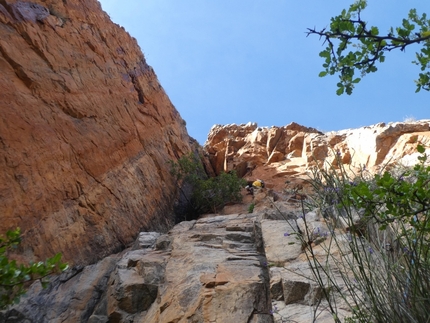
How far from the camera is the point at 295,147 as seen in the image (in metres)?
23.4

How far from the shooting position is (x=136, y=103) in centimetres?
1553

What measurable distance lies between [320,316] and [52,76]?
1043 centimetres

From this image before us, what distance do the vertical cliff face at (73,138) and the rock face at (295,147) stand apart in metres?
7.46

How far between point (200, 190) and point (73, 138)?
270 inches

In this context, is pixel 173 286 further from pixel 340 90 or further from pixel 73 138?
pixel 73 138

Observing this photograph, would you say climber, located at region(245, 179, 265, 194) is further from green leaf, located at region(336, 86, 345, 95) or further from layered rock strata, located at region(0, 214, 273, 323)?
green leaf, located at region(336, 86, 345, 95)

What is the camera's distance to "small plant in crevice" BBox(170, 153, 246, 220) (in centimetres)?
1631

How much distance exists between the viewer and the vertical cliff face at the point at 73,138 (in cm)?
912

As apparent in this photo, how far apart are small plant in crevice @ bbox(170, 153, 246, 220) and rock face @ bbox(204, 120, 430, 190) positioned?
2872 millimetres

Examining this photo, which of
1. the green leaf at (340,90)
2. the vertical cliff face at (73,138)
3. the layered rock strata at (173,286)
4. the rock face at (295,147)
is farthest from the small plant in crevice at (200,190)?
the green leaf at (340,90)

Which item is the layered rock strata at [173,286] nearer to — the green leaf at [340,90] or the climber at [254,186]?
the green leaf at [340,90]

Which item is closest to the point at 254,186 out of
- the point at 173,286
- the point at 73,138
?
the point at 73,138

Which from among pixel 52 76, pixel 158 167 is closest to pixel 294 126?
pixel 158 167

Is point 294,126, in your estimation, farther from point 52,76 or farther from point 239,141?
point 52,76
